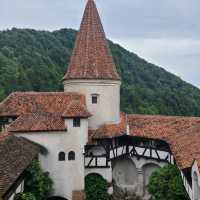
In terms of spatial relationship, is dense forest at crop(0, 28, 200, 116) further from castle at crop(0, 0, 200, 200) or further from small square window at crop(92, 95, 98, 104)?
small square window at crop(92, 95, 98, 104)

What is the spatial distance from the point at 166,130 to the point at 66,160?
966 centimetres

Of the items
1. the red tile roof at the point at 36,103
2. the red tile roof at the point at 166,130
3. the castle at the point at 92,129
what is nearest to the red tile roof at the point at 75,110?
the castle at the point at 92,129

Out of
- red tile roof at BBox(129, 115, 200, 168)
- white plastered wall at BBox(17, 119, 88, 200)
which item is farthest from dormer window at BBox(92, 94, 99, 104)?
red tile roof at BBox(129, 115, 200, 168)

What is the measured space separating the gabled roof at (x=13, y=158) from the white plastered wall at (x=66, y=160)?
6.10 ft

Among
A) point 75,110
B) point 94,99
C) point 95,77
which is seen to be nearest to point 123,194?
point 94,99

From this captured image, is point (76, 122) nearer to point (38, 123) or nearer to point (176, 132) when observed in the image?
point (38, 123)

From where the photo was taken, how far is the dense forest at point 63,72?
3551 inches

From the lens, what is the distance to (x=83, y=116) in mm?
36188

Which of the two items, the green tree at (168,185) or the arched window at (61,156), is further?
the arched window at (61,156)

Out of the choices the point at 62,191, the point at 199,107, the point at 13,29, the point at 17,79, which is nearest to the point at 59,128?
the point at 62,191

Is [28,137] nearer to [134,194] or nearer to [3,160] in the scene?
[3,160]

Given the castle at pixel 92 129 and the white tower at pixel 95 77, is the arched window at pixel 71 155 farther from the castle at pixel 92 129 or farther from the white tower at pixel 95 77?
the white tower at pixel 95 77

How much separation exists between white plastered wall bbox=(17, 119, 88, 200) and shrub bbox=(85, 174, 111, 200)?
3.17 ft

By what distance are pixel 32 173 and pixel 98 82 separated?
12641 millimetres
